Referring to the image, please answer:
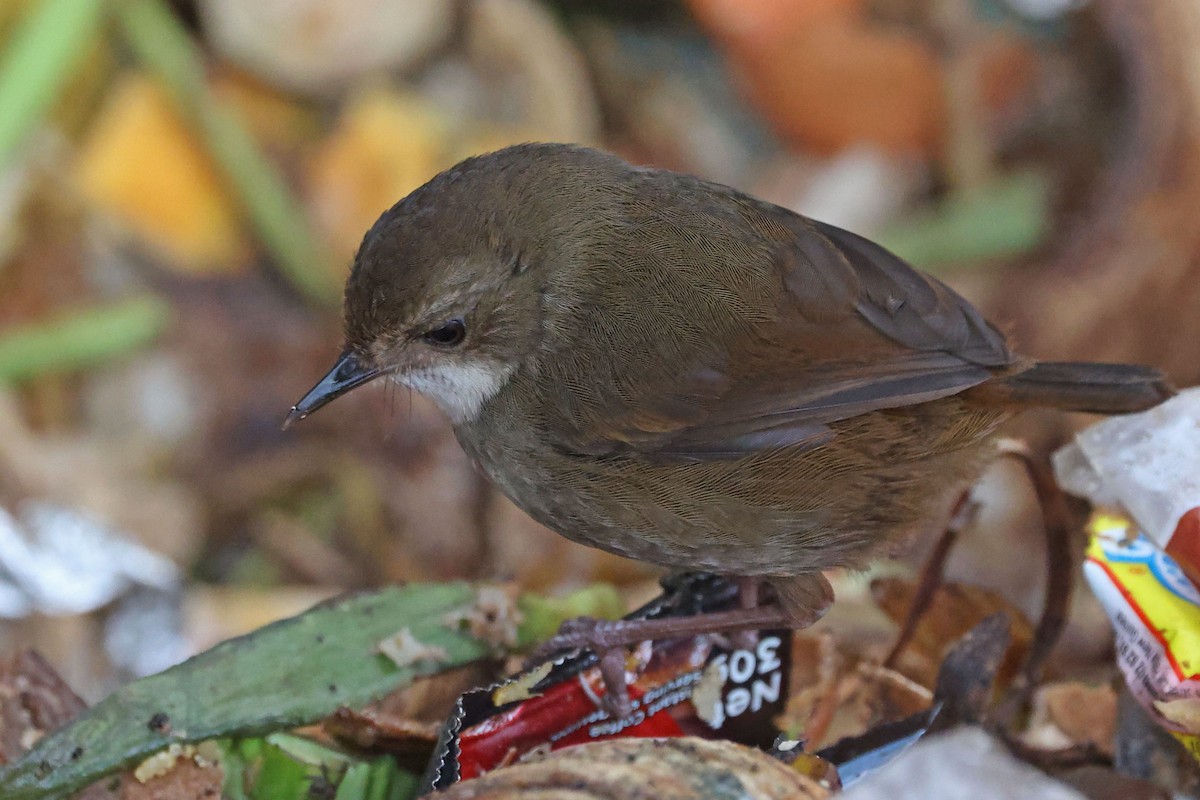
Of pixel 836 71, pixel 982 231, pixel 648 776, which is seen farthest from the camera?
pixel 836 71

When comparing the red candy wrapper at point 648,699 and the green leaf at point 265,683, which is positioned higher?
the green leaf at point 265,683

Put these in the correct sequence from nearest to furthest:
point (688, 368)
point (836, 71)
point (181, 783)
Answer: point (181, 783) → point (688, 368) → point (836, 71)

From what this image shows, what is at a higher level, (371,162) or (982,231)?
(371,162)

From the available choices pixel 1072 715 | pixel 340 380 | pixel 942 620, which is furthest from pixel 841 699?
pixel 340 380

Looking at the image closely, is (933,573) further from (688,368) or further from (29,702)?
(29,702)

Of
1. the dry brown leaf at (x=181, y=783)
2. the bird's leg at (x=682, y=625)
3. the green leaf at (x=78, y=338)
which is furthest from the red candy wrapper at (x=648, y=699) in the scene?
the green leaf at (x=78, y=338)

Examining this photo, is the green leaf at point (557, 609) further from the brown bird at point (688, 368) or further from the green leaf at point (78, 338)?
the green leaf at point (78, 338)

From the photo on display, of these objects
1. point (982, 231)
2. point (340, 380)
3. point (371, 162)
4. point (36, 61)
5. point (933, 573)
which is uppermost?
point (36, 61)

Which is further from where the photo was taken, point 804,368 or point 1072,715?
point 1072,715
